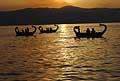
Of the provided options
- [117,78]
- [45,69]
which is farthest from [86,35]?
[117,78]

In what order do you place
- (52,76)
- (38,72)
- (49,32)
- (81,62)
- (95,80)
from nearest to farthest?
(95,80), (52,76), (38,72), (81,62), (49,32)

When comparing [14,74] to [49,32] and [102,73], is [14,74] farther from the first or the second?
[49,32]

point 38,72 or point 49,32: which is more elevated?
point 38,72

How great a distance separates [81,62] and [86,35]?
120 feet

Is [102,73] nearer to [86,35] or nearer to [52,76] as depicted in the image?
[52,76]

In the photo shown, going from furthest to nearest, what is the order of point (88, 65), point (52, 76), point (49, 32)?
point (49, 32)
point (88, 65)
point (52, 76)

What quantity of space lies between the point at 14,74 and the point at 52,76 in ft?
9.03

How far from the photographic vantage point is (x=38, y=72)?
29.5 metres

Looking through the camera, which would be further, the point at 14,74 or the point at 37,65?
the point at 37,65

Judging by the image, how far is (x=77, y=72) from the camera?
95.6 feet

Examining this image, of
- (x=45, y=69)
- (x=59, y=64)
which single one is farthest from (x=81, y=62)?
(x=45, y=69)

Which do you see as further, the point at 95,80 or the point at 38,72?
the point at 38,72

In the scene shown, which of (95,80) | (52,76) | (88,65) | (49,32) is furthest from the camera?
(49,32)

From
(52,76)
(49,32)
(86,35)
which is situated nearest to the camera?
(52,76)
